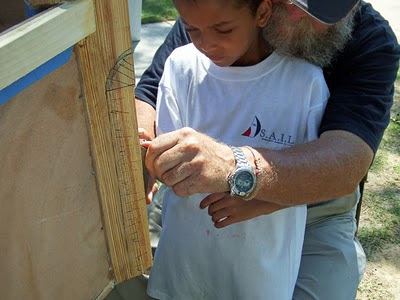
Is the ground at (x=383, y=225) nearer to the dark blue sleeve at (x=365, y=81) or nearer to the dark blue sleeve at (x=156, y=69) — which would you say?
the dark blue sleeve at (x=365, y=81)

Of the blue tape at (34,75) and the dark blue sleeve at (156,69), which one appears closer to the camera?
the blue tape at (34,75)

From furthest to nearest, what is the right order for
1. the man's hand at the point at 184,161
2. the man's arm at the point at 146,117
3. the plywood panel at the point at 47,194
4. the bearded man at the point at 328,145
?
1. the man's arm at the point at 146,117
2. the bearded man at the point at 328,145
3. the man's hand at the point at 184,161
4. the plywood panel at the point at 47,194

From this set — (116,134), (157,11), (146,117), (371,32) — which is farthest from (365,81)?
(157,11)

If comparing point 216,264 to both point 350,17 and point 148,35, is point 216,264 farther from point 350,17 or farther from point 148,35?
point 148,35

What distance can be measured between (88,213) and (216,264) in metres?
0.56

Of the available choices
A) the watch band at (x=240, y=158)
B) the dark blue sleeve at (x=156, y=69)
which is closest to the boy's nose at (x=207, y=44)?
the watch band at (x=240, y=158)

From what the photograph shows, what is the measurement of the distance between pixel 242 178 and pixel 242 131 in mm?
317

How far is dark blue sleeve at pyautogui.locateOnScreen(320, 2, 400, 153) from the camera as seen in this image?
4.65ft

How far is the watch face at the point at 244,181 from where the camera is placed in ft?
3.92

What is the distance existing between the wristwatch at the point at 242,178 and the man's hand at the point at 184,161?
1.7 inches

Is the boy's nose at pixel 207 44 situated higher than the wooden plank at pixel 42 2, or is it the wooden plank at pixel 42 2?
the wooden plank at pixel 42 2

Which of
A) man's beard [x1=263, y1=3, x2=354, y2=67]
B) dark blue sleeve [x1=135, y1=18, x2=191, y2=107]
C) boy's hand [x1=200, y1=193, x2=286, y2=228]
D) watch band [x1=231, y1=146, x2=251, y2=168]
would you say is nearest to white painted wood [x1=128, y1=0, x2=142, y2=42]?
dark blue sleeve [x1=135, y1=18, x2=191, y2=107]

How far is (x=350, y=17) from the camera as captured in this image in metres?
1.51

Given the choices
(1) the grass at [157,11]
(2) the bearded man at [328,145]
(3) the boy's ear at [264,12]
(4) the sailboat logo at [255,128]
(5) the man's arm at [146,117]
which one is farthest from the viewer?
(1) the grass at [157,11]
